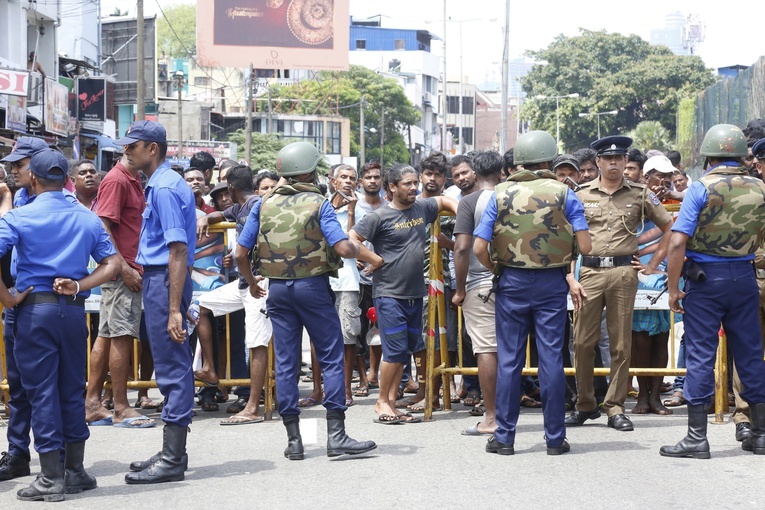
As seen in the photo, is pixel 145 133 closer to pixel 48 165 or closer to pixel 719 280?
pixel 48 165

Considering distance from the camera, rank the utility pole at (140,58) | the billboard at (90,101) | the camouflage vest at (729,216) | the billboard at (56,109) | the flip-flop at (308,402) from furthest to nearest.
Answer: the billboard at (90,101) < the billboard at (56,109) < the utility pole at (140,58) < the flip-flop at (308,402) < the camouflage vest at (729,216)

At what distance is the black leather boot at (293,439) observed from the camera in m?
7.21

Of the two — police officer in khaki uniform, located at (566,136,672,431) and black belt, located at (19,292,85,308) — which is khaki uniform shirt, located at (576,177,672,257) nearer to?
police officer in khaki uniform, located at (566,136,672,431)

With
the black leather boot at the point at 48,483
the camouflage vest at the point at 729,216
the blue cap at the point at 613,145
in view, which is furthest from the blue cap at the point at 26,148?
the camouflage vest at the point at 729,216

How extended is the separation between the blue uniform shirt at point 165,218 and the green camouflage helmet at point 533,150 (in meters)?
2.12

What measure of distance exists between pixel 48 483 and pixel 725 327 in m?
4.24

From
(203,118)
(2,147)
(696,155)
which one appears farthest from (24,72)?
(203,118)

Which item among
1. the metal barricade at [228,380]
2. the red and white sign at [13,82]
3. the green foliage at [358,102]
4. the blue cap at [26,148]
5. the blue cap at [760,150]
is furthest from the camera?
the green foliage at [358,102]

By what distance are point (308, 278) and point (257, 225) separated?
0.51m

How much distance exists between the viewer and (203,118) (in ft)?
202

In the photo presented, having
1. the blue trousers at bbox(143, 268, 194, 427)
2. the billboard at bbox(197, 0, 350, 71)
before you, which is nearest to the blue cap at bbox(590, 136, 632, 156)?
the blue trousers at bbox(143, 268, 194, 427)

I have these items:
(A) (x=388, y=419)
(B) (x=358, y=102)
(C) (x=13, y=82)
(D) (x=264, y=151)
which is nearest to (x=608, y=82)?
(B) (x=358, y=102)

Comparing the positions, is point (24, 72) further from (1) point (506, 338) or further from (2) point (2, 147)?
(1) point (506, 338)

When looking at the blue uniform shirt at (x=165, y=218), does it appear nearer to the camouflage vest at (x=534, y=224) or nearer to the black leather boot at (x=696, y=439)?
the camouflage vest at (x=534, y=224)
